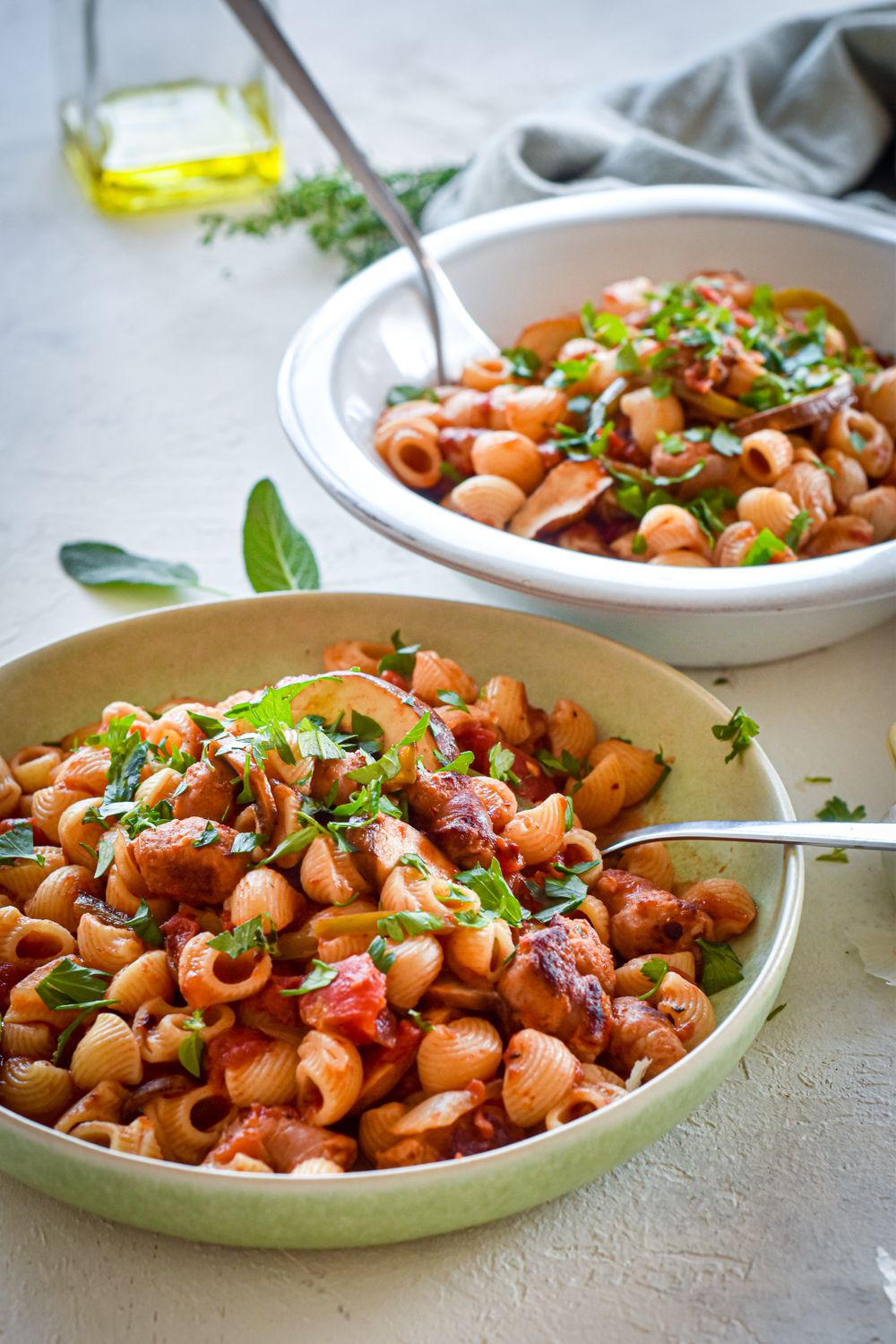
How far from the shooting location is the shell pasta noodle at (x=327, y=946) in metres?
0.95

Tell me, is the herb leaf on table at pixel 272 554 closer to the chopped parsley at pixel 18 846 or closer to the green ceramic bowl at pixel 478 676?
the green ceramic bowl at pixel 478 676

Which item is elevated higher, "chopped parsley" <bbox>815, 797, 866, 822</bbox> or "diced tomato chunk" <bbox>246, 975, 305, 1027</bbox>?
"diced tomato chunk" <bbox>246, 975, 305, 1027</bbox>

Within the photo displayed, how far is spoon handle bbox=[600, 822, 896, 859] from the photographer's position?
1.07 meters

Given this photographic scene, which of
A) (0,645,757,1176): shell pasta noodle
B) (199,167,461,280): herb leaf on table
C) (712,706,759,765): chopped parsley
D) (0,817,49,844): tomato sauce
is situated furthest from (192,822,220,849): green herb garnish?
(199,167,461,280): herb leaf on table

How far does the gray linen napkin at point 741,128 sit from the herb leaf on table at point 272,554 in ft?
2.78

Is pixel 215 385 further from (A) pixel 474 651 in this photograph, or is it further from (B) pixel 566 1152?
(B) pixel 566 1152

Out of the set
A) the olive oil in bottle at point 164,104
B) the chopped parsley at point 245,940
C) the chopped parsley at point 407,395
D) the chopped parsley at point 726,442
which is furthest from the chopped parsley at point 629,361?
the olive oil in bottle at point 164,104

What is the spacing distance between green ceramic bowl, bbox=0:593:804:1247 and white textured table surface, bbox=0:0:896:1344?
9 centimetres

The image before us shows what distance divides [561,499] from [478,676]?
0.27 m

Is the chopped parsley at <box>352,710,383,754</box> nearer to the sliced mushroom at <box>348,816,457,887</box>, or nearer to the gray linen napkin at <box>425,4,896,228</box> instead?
the sliced mushroom at <box>348,816,457,887</box>

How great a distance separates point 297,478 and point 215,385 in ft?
0.97

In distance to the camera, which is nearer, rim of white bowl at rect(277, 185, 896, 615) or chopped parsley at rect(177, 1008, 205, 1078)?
chopped parsley at rect(177, 1008, 205, 1078)

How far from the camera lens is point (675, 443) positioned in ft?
5.08

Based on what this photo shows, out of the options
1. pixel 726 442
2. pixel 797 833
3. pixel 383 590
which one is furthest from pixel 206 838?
pixel 726 442
